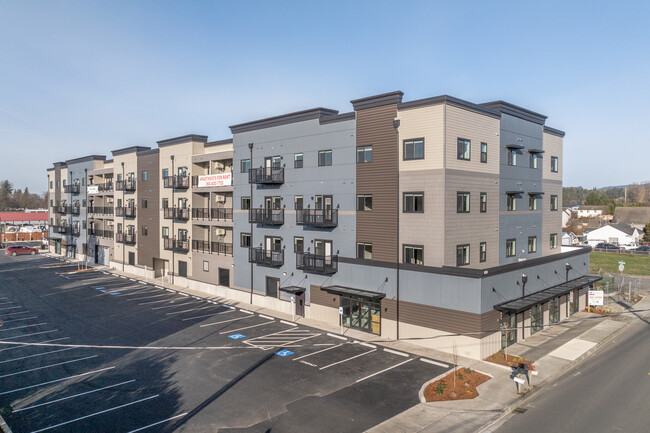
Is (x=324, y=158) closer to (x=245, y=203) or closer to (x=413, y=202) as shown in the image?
(x=413, y=202)

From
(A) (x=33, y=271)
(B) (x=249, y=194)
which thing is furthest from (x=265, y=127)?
(A) (x=33, y=271)

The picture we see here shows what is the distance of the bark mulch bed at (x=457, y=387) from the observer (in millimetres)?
19750

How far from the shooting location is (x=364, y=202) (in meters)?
30.7

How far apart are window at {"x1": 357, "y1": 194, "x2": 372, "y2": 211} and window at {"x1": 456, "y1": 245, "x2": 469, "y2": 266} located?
22.2 feet

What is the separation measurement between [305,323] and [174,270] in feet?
76.6

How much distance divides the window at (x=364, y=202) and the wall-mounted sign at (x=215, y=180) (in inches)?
630

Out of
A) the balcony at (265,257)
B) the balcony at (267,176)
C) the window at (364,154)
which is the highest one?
the window at (364,154)

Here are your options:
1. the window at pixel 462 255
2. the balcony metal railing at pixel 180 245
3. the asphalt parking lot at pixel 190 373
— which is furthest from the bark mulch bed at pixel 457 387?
the balcony metal railing at pixel 180 245

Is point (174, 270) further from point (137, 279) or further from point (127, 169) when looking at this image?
point (127, 169)

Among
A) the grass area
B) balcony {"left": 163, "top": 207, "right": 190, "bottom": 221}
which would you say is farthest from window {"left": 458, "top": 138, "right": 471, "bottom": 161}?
the grass area

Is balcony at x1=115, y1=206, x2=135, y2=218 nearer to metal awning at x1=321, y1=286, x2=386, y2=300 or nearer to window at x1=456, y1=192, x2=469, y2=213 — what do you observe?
metal awning at x1=321, y1=286, x2=386, y2=300

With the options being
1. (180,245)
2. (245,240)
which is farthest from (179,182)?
(245,240)

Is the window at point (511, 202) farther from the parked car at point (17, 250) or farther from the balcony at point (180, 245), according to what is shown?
the parked car at point (17, 250)

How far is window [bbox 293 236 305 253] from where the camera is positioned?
35.0 metres
